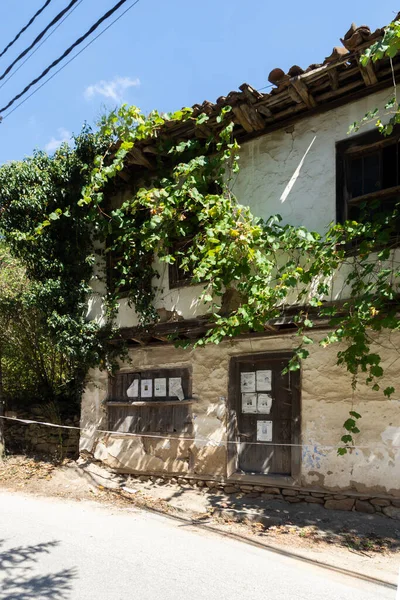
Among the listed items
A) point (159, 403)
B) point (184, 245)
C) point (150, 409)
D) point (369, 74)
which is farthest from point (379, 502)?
point (369, 74)

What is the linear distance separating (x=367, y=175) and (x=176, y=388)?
176 inches

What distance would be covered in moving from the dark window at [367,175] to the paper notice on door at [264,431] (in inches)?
124

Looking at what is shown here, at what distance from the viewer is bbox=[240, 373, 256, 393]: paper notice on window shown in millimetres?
7758

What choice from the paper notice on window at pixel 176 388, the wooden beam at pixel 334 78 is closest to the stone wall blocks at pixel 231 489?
the paper notice on window at pixel 176 388

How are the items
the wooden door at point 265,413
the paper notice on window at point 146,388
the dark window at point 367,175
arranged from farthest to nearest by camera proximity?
the paper notice on window at point 146,388
the wooden door at point 265,413
the dark window at point 367,175

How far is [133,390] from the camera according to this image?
919cm

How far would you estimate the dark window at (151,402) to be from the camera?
8430 millimetres

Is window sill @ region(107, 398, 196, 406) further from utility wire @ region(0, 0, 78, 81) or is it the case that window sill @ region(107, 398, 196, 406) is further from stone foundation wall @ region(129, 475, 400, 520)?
utility wire @ region(0, 0, 78, 81)

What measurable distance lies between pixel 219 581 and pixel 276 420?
3.26 m

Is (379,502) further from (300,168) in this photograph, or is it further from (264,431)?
(300,168)

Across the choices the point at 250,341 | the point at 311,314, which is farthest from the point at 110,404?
the point at 311,314

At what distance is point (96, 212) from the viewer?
8.75 meters

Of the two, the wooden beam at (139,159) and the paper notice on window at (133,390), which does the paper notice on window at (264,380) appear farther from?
the wooden beam at (139,159)

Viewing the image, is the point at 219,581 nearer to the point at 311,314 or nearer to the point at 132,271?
the point at 311,314
